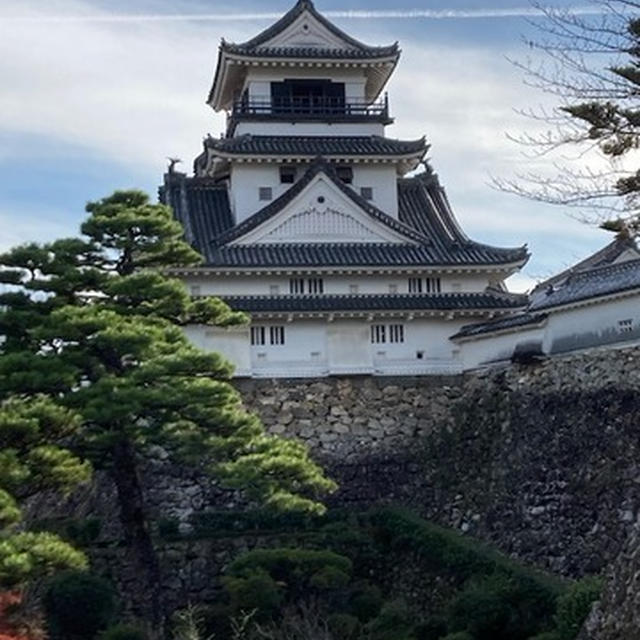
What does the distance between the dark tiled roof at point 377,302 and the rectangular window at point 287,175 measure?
11.0ft

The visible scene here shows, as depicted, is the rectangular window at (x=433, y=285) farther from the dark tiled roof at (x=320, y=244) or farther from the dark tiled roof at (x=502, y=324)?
the dark tiled roof at (x=502, y=324)

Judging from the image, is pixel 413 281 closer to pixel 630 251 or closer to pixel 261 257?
pixel 261 257

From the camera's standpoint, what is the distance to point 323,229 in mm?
Answer: 23594

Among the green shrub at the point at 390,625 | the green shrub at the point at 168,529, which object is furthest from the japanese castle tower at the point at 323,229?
the green shrub at the point at 390,625

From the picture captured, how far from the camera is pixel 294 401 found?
21969 mm

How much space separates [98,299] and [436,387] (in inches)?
299

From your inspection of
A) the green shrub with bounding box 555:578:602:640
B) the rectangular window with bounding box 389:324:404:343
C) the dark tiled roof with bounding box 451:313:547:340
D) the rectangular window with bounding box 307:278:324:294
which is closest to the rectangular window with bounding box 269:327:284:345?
the rectangular window with bounding box 307:278:324:294

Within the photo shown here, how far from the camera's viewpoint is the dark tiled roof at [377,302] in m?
22.2

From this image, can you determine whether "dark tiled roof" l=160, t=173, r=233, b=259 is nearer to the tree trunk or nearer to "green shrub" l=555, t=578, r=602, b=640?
the tree trunk

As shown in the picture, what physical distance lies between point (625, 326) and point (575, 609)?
6.12 m

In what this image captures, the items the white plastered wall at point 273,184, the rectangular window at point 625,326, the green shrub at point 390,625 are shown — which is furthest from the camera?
the white plastered wall at point 273,184

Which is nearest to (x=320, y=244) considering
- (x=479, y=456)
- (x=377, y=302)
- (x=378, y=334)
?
(x=377, y=302)

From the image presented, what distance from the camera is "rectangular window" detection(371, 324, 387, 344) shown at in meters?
22.7

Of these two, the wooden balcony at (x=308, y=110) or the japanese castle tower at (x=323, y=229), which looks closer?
the japanese castle tower at (x=323, y=229)
